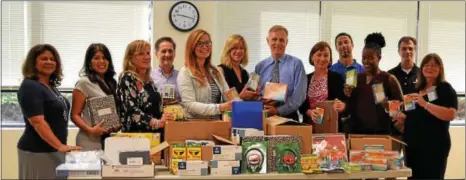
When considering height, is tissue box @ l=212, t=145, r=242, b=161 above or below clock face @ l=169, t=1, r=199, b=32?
below

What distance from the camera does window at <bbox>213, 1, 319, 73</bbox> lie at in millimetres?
4887

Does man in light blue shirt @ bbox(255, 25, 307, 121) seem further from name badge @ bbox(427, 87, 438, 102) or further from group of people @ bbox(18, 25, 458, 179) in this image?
name badge @ bbox(427, 87, 438, 102)

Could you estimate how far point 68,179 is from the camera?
2113 millimetres

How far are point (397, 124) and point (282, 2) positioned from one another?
218 cm

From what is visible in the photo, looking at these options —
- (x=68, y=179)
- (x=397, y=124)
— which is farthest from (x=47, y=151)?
(x=397, y=124)

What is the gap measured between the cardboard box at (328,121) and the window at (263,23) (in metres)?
2.12

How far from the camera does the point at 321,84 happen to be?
3270 mm

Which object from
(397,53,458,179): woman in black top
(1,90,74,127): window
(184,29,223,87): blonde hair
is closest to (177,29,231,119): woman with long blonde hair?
(184,29,223,87): blonde hair

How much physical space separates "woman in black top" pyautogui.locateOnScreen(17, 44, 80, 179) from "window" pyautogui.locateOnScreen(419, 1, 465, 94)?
4324 mm

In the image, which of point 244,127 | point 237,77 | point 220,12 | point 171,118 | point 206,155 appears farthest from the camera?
point 220,12

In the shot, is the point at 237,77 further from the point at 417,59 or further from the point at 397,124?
the point at 417,59

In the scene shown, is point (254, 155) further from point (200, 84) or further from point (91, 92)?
point (91, 92)

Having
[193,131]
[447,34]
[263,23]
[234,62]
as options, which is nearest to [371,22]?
[447,34]

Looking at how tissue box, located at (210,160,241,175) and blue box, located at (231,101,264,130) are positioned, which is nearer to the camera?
tissue box, located at (210,160,241,175)
